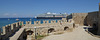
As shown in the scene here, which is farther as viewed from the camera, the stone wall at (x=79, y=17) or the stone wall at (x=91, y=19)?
the stone wall at (x=79, y=17)

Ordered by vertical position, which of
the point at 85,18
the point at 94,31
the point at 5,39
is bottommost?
the point at 94,31

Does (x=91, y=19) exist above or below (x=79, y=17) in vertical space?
below

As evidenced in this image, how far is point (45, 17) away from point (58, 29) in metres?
68.3

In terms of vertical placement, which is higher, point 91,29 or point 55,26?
point 55,26

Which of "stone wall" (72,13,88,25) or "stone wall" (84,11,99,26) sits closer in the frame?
"stone wall" (84,11,99,26)

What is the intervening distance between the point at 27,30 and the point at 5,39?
514 cm

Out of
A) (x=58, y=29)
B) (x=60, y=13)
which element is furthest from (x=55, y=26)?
(x=60, y=13)

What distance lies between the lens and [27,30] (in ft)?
43.5

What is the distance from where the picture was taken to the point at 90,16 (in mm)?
19453

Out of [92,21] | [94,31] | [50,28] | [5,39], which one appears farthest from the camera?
[92,21]

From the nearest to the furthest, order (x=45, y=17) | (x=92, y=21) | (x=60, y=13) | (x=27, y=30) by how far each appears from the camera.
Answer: (x=27, y=30), (x=92, y=21), (x=45, y=17), (x=60, y=13)

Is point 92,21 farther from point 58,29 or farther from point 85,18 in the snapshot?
point 58,29

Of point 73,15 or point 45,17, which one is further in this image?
point 45,17

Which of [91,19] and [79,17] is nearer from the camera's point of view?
[91,19]
